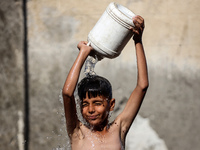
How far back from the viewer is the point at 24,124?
4.66 meters

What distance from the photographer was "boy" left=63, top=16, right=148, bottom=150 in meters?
2.47

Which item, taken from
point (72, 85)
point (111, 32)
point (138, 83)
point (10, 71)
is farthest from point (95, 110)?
point (10, 71)

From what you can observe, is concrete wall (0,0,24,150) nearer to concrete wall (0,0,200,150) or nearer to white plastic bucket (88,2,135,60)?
concrete wall (0,0,200,150)

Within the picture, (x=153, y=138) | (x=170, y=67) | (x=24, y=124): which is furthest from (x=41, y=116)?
(x=170, y=67)

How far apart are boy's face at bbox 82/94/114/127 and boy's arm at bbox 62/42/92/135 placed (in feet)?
0.33

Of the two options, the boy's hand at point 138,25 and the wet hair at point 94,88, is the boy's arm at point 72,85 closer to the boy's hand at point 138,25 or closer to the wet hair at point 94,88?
the wet hair at point 94,88

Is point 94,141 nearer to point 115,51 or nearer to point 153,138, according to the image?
point 115,51

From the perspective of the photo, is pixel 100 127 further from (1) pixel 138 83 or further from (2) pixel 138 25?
(2) pixel 138 25

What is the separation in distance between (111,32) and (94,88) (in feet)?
1.42

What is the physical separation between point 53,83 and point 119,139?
219 cm

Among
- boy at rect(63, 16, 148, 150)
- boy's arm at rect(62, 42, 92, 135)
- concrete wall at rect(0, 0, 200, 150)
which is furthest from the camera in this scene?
concrete wall at rect(0, 0, 200, 150)

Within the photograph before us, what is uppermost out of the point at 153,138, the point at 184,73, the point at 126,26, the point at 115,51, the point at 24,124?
the point at 126,26

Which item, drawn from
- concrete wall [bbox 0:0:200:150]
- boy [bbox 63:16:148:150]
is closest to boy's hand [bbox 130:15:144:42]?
boy [bbox 63:16:148:150]

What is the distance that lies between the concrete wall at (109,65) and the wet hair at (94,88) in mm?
1900
